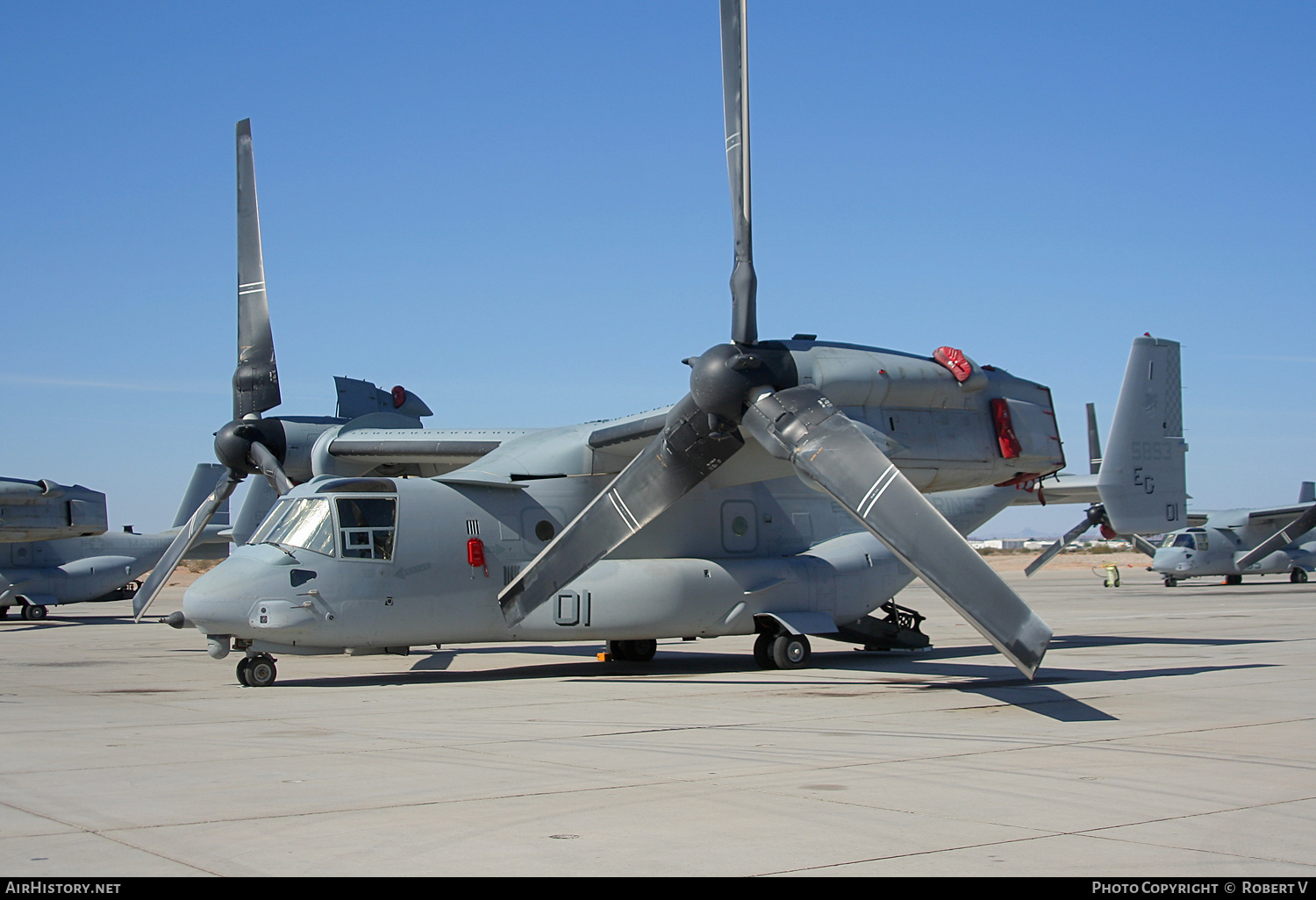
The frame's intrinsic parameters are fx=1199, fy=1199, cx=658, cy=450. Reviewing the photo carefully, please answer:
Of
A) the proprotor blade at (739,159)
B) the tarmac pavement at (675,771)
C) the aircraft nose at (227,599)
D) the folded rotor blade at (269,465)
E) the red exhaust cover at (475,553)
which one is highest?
the proprotor blade at (739,159)

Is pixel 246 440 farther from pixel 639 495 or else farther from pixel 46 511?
pixel 46 511

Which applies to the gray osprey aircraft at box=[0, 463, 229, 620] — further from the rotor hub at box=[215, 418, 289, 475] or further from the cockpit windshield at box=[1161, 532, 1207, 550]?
the cockpit windshield at box=[1161, 532, 1207, 550]

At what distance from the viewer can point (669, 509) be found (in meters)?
15.6

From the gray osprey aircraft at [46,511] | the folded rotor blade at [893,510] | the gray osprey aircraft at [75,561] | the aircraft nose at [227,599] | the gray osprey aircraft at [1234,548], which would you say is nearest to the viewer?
the folded rotor blade at [893,510]

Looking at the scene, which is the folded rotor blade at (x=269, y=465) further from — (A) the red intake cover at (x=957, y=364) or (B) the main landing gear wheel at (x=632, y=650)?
(A) the red intake cover at (x=957, y=364)

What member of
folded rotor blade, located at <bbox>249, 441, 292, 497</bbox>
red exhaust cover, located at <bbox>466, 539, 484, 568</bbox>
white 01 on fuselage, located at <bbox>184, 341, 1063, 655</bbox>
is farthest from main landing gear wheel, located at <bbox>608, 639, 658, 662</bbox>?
folded rotor blade, located at <bbox>249, 441, 292, 497</bbox>

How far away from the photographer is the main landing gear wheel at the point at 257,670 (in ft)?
48.5

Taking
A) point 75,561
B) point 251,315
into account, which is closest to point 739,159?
point 251,315

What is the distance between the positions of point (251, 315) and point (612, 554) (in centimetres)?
738

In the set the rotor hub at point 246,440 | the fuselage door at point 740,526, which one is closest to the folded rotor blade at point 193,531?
the rotor hub at point 246,440

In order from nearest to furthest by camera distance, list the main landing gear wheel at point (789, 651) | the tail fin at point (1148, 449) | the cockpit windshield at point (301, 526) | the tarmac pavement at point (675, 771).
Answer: the tarmac pavement at point (675, 771) → the cockpit windshield at point (301, 526) → the main landing gear wheel at point (789, 651) → the tail fin at point (1148, 449)

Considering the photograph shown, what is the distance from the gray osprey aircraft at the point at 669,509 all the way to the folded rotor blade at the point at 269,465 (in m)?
0.04

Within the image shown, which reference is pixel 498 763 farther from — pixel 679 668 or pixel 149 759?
pixel 679 668

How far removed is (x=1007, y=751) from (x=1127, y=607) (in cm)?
2482
